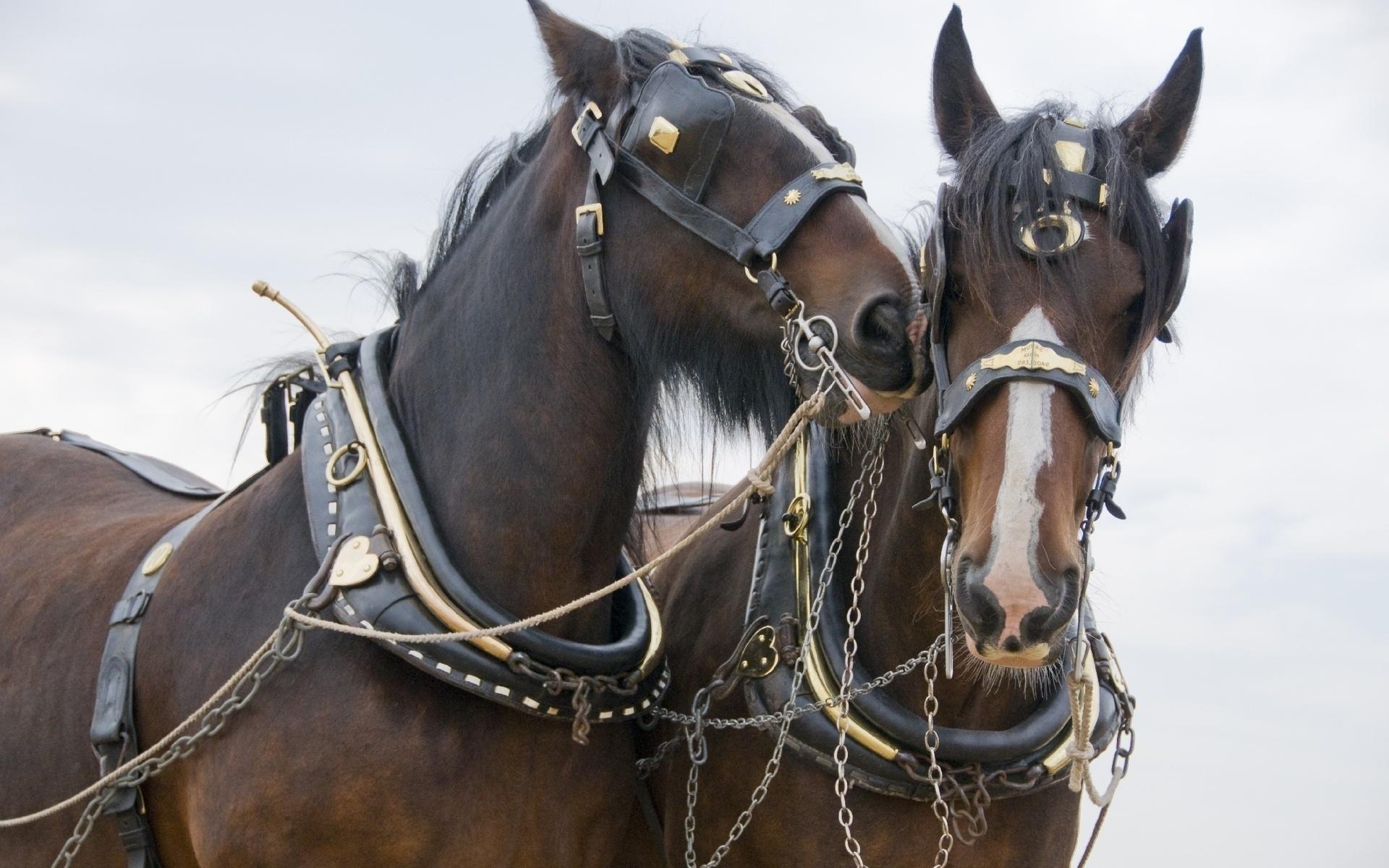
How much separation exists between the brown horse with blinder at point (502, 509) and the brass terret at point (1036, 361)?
0.36 m

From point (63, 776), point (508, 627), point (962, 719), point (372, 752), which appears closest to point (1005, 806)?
point (962, 719)

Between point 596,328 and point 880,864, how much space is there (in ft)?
4.79

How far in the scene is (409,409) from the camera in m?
3.87

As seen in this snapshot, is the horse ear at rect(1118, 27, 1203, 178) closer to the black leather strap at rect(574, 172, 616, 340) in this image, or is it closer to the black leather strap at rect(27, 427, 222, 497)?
the black leather strap at rect(574, 172, 616, 340)

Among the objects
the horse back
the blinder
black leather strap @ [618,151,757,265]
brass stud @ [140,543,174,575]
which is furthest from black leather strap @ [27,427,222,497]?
the blinder

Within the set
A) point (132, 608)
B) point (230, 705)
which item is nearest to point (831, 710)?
point (230, 705)

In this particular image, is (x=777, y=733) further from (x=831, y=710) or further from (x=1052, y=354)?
(x=1052, y=354)

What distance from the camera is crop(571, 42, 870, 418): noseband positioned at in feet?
11.1

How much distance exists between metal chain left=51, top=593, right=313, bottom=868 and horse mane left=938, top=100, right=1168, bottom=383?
1763 millimetres

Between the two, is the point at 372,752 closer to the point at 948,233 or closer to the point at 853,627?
the point at 853,627

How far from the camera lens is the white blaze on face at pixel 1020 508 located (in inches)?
113

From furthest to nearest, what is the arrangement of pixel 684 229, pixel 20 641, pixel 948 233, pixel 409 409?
pixel 20 641
pixel 409 409
pixel 684 229
pixel 948 233

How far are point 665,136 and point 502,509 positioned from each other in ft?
3.21

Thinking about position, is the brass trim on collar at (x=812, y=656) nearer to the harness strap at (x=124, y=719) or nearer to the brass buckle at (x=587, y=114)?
A: the brass buckle at (x=587, y=114)
